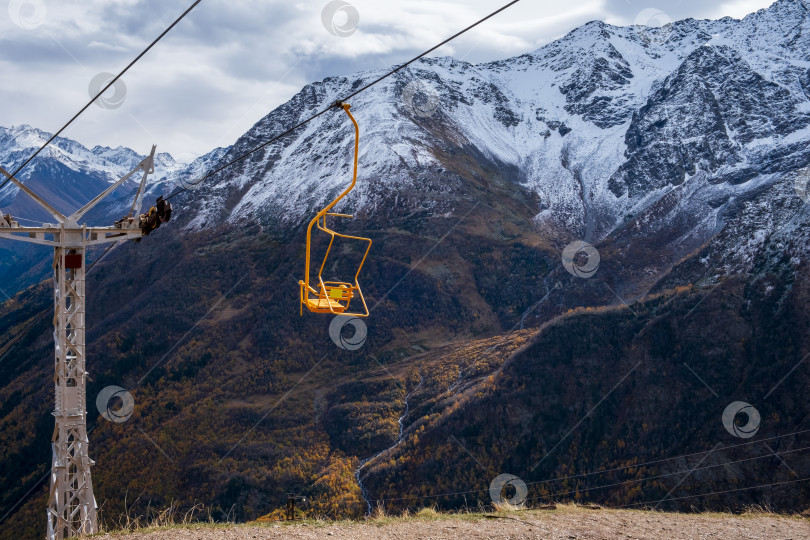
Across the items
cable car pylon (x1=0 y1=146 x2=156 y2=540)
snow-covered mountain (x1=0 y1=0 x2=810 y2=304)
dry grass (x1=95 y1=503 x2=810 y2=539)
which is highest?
snow-covered mountain (x1=0 y1=0 x2=810 y2=304)

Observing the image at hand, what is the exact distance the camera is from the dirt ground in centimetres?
1094

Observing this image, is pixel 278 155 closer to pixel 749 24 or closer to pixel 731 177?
pixel 731 177

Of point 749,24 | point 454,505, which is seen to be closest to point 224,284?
point 454,505

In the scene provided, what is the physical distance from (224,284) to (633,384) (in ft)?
208

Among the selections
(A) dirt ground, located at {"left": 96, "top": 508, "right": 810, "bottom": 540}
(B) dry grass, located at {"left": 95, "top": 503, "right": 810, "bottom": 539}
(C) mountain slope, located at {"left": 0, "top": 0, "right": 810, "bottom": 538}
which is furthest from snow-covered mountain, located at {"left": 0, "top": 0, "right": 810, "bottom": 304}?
(A) dirt ground, located at {"left": 96, "top": 508, "right": 810, "bottom": 540}

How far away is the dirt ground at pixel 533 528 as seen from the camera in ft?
35.9

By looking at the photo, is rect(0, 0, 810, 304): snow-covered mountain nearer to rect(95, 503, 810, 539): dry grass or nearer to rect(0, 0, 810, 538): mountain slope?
rect(0, 0, 810, 538): mountain slope

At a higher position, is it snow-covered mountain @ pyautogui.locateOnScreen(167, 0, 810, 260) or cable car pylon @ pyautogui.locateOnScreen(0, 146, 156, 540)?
snow-covered mountain @ pyautogui.locateOnScreen(167, 0, 810, 260)

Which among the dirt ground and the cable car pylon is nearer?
the dirt ground

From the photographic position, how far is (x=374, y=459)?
171 feet

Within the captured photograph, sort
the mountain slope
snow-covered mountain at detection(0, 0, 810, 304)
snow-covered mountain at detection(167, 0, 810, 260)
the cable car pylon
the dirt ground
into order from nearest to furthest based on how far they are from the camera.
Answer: the dirt ground
the cable car pylon
the mountain slope
snow-covered mountain at detection(0, 0, 810, 304)
snow-covered mountain at detection(167, 0, 810, 260)

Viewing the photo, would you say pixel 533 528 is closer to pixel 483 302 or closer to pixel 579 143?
pixel 483 302

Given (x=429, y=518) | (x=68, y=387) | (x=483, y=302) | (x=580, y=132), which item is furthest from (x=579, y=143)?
(x=68, y=387)

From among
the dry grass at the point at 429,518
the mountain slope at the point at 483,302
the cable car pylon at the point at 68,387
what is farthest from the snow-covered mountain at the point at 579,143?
the cable car pylon at the point at 68,387
